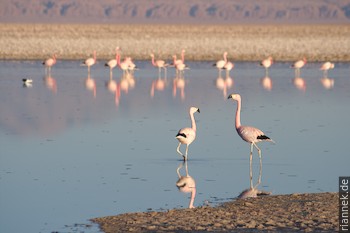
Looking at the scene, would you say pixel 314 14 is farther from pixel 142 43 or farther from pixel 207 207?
pixel 207 207

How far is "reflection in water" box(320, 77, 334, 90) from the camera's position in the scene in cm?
2652

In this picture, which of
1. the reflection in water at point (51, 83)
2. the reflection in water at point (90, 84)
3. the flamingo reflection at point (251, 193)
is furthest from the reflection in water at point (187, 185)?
the reflection in water at point (51, 83)

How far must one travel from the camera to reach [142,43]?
2207 inches

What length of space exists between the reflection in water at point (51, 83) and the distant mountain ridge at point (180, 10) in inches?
5116

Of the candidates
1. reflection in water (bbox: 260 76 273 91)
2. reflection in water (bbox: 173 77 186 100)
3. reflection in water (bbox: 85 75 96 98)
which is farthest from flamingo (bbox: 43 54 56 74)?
reflection in water (bbox: 260 76 273 91)

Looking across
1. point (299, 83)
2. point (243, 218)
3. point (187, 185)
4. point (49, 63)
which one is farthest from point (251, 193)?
point (49, 63)

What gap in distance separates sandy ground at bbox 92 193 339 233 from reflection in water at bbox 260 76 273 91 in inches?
611

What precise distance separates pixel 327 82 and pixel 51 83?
8781 mm

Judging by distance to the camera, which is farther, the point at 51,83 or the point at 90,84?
the point at 51,83

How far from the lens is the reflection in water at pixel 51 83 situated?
82.0 feet

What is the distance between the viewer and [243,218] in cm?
917

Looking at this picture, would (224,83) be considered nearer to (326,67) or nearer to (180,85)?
Answer: (180,85)

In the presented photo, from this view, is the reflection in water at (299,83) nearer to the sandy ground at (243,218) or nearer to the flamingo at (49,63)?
the flamingo at (49,63)

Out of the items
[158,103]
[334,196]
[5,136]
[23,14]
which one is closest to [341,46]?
[158,103]
